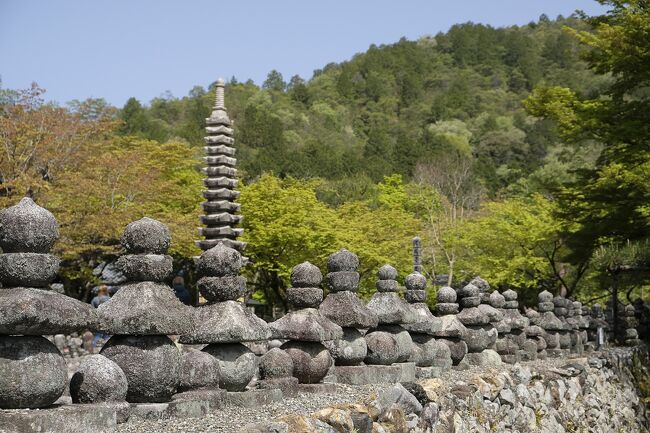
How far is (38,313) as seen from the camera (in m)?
5.36

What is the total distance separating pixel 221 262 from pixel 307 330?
137 centimetres

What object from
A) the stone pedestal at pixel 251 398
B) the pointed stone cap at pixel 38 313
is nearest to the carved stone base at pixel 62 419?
the pointed stone cap at pixel 38 313

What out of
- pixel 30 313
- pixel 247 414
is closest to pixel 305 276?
pixel 247 414

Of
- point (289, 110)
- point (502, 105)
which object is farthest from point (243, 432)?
point (502, 105)

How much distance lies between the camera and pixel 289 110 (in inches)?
3821

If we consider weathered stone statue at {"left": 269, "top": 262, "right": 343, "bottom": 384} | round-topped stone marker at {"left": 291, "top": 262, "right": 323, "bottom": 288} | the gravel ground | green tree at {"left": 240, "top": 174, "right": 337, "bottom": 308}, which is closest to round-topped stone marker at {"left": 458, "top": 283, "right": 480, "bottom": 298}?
the gravel ground

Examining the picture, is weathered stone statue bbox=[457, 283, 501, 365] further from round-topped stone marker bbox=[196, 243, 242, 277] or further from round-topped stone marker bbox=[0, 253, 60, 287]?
round-topped stone marker bbox=[0, 253, 60, 287]

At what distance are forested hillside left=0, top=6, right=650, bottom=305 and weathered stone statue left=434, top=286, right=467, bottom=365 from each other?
6.27m

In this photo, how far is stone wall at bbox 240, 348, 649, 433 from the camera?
285 inches

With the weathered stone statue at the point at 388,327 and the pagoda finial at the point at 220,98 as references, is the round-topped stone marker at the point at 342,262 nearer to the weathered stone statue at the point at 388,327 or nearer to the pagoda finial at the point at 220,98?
the weathered stone statue at the point at 388,327

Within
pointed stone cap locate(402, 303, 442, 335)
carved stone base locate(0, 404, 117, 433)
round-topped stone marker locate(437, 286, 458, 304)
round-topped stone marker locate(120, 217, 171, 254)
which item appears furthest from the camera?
round-topped stone marker locate(437, 286, 458, 304)

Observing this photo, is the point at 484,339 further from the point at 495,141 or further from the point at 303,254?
the point at 495,141

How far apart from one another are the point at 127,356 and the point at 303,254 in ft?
95.7

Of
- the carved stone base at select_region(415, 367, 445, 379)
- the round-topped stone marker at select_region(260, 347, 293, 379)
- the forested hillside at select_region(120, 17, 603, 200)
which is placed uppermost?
the forested hillside at select_region(120, 17, 603, 200)
